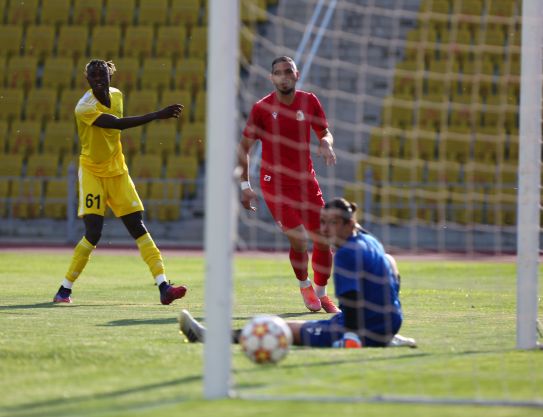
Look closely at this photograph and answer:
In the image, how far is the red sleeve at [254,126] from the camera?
31.0ft

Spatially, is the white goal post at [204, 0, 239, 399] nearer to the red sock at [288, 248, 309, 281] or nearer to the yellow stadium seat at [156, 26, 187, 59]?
the red sock at [288, 248, 309, 281]

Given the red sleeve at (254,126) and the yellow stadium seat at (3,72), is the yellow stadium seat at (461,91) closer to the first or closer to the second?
the yellow stadium seat at (3,72)

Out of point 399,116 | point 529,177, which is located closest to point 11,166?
point 399,116

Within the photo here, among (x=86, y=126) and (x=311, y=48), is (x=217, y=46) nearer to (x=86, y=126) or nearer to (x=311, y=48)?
(x=86, y=126)

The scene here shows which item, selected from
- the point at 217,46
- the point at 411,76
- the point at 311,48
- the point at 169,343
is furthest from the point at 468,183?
the point at 217,46

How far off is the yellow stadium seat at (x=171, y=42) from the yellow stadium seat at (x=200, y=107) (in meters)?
1.28

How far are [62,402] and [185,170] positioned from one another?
56.0 feet

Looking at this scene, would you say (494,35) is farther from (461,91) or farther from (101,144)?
(101,144)

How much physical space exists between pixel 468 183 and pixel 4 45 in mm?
11011

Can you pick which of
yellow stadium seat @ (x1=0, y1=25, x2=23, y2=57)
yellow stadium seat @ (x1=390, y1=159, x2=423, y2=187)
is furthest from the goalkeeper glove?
yellow stadium seat @ (x1=0, y1=25, x2=23, y2=57)

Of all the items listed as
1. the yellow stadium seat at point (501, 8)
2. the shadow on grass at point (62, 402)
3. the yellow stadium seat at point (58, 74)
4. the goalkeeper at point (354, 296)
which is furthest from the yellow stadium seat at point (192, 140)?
the shadow on grass at point (62, 402)

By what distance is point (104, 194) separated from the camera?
33.4ft

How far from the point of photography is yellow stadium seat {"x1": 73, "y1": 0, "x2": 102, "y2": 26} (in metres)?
25.2

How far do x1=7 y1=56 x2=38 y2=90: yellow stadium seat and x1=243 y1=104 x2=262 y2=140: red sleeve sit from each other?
15.7 metres
